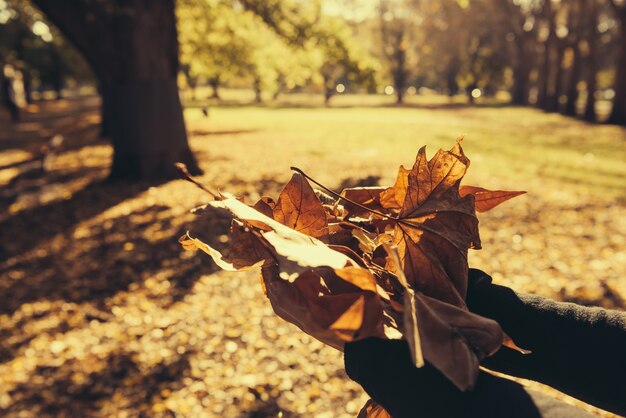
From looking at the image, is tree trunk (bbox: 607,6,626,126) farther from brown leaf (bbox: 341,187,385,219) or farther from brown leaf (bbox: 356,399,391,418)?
brown leaf (bbox: 356,399,391,418)

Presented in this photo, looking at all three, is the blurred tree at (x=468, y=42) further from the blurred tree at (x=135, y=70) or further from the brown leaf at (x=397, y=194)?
the brown leaf at (x=397, y=194)

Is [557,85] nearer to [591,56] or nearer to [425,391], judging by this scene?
[591,56]

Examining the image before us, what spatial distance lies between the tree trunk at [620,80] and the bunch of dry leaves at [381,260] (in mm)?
24098

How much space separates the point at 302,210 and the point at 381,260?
0.22m

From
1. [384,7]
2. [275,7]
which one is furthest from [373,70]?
[384,7]

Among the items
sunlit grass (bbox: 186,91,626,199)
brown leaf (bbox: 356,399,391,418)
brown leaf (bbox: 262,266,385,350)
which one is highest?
brown leaf (bbox: 262,266,385,350)

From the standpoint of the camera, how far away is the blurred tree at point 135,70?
328 inches

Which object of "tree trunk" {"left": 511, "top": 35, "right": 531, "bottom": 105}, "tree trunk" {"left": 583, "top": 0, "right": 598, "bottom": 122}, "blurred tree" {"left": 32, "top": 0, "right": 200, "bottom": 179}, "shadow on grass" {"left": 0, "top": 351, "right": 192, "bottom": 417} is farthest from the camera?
"tree trunk" {"left": 511, "top": 35, "right": 531, "bottom": 105}

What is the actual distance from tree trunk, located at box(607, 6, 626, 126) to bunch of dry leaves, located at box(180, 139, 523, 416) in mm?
24098

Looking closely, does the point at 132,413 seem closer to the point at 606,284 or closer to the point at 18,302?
the point at 18,302

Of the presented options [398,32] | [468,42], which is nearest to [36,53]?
[398,32]

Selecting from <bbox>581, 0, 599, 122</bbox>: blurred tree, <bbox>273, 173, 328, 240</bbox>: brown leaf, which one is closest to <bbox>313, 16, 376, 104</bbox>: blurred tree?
<bbox>273, 173, 328, 240</bbox>: brown leaf

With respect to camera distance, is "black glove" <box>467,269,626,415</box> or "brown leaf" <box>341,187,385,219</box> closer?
"black glove" <box>467,269,626,415</box>

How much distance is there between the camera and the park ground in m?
3.69
